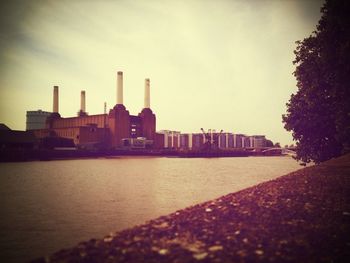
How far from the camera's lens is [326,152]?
24219 millimetres

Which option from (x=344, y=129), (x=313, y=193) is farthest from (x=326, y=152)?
(x=313, y=193)

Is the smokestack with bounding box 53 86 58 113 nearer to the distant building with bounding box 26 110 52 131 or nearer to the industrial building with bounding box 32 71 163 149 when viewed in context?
the industrial building with bounding box 32 71 163 149

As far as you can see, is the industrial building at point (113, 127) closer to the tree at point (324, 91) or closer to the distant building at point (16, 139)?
the distant building at point (16, 139)

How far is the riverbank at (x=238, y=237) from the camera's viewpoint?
5.06 m

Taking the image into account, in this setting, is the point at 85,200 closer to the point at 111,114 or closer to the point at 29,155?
the point at 29,155

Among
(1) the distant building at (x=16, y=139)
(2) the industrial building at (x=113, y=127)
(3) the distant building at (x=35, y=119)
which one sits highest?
(3) the distant building at (x=35, y=119)

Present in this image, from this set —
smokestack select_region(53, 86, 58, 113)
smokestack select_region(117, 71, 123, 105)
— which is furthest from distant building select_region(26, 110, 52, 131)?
smokestack select_region(117, 71, 123, 105)

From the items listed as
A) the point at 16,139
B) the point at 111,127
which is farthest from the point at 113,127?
the point at 16,139

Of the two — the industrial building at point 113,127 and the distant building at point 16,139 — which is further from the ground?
the industrial building at point 113,127

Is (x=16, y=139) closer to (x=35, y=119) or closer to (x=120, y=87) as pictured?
(x=120, y=87)

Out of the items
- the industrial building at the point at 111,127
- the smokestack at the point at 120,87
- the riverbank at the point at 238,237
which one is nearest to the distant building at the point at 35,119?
the industrial building at the point at 111,127

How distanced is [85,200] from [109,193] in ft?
10.3

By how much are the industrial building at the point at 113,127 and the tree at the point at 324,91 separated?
8547cm

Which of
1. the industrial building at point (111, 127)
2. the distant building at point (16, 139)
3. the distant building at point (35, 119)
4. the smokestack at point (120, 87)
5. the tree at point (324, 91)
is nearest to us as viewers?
the tree at point (324, 91)
